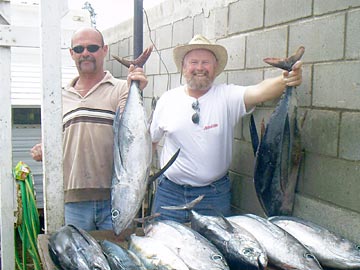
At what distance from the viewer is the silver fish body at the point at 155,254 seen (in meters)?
1.95

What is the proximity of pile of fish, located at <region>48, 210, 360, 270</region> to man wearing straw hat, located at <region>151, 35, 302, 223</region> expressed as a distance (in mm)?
857

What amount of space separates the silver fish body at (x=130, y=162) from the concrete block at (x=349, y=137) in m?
1.10

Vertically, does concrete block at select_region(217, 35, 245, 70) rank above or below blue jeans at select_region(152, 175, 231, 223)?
above

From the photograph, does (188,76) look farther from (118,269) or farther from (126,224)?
(118,269)

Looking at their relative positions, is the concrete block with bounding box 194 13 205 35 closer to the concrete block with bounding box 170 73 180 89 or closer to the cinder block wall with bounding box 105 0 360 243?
the cinder block wall with bounding box 105 0 360 243

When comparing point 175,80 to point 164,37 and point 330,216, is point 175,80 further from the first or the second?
point 330,216

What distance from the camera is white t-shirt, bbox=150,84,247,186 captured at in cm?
314

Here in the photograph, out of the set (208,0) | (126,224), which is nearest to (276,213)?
(126,224)

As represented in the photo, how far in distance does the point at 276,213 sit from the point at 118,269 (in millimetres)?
1277

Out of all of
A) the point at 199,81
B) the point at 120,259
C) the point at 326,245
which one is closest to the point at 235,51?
the point at 199,81

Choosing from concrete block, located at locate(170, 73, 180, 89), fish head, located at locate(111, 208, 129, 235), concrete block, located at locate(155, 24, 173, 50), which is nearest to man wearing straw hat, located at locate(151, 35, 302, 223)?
fish head, located at locate(111, 208, 129, 235)

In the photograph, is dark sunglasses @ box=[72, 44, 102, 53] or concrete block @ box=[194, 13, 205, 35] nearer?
dark sunglasses @ box=[72, 44, 102, 53]

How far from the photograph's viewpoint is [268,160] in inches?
112

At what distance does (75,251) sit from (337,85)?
166cm
